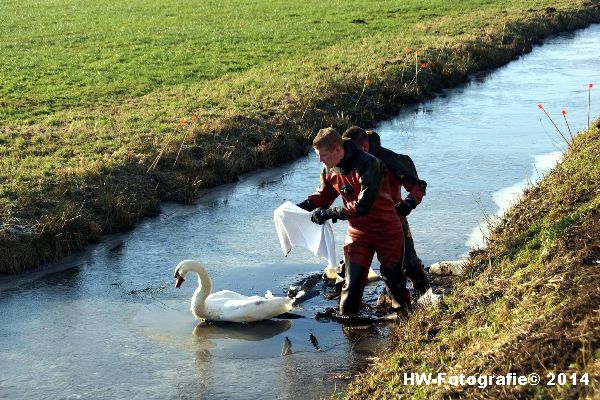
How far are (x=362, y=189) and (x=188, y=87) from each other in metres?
14.5

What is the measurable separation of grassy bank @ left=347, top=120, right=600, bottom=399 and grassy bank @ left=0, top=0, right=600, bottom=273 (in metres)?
6.12

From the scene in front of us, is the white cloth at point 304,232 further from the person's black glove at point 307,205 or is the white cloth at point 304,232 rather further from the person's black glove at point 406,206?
the person's black glove at point 406,206

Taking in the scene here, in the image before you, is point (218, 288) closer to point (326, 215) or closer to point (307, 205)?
point (307, 205)

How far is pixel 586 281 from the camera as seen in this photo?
7520 millimetres

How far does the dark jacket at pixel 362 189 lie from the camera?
9.14 m

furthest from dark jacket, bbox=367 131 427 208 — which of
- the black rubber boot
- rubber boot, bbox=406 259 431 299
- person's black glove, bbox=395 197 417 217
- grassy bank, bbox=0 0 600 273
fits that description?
grassy bank, bbox=0 0 600 273

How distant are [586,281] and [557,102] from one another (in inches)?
607

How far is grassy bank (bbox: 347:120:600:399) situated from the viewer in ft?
21.5

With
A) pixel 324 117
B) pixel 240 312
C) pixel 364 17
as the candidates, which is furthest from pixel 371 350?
pixel 364 17

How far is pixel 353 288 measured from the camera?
982cm

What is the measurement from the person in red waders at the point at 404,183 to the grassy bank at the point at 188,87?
5057 millimetres

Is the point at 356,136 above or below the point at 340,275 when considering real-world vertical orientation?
above

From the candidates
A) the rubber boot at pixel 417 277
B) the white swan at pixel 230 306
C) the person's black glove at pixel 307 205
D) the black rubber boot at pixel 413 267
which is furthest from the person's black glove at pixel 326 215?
the rubber boot at pixel 417 277

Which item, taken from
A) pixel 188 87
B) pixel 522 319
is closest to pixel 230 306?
pixel 522 319
